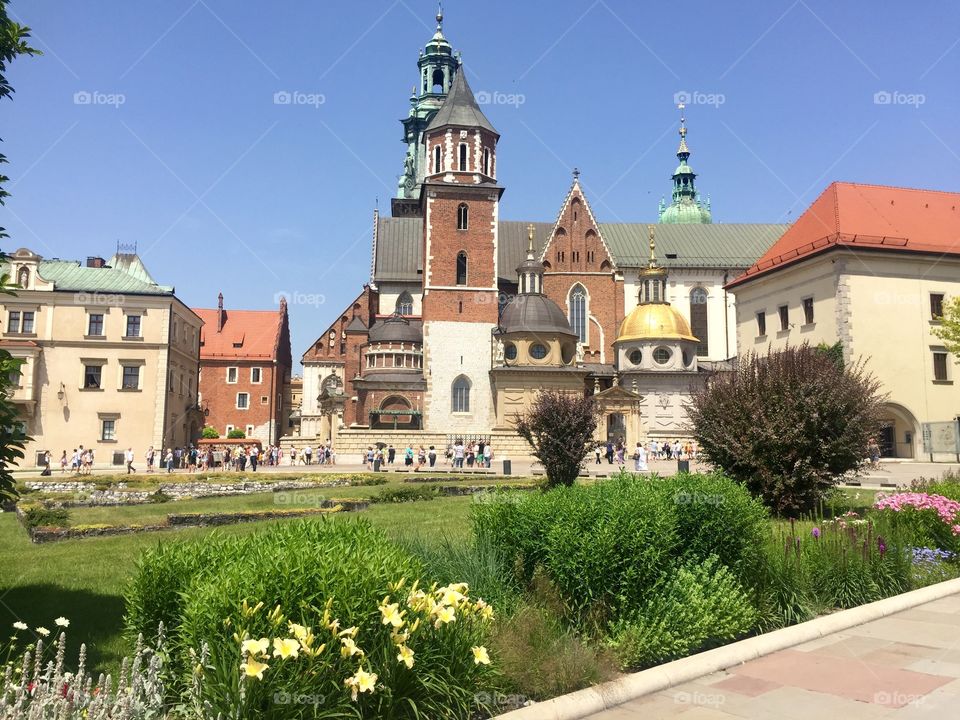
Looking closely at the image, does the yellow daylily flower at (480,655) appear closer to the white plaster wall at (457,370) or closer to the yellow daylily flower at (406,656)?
the yellow daylily flower at (406,656)

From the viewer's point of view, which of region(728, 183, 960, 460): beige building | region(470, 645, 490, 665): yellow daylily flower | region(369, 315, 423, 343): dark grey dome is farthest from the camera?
region(369, 315, 423, 343): dark grey dome

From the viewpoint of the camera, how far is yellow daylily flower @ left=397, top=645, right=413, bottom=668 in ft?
14.5

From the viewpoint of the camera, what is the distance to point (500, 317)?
5597 centimetres

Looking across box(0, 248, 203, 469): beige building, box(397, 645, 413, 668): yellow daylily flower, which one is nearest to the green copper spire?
box(0, 248, 203, 469): beige building

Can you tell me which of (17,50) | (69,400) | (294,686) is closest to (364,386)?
(69,400)

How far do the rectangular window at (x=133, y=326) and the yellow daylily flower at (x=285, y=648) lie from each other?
1835 inches

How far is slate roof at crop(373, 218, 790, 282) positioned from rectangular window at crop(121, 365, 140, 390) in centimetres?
2194

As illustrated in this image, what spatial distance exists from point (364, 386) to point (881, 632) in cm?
4551

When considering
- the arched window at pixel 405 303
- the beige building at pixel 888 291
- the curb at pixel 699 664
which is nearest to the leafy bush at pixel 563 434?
the curb at pixel 699 664

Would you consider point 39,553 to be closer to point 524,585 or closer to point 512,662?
point 524,585

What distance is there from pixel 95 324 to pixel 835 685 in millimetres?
48249

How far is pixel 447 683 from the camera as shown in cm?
491

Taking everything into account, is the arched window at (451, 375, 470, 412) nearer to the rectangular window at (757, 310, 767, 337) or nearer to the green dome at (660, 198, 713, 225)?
the rectangular window at (757, 310, 767, 337)

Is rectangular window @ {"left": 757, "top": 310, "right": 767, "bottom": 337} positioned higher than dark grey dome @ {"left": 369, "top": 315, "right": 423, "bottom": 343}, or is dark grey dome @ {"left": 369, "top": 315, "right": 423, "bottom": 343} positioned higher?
dark grey dome @ {"left": 369, "top": 315, "right": 423, "bottom": 343}
